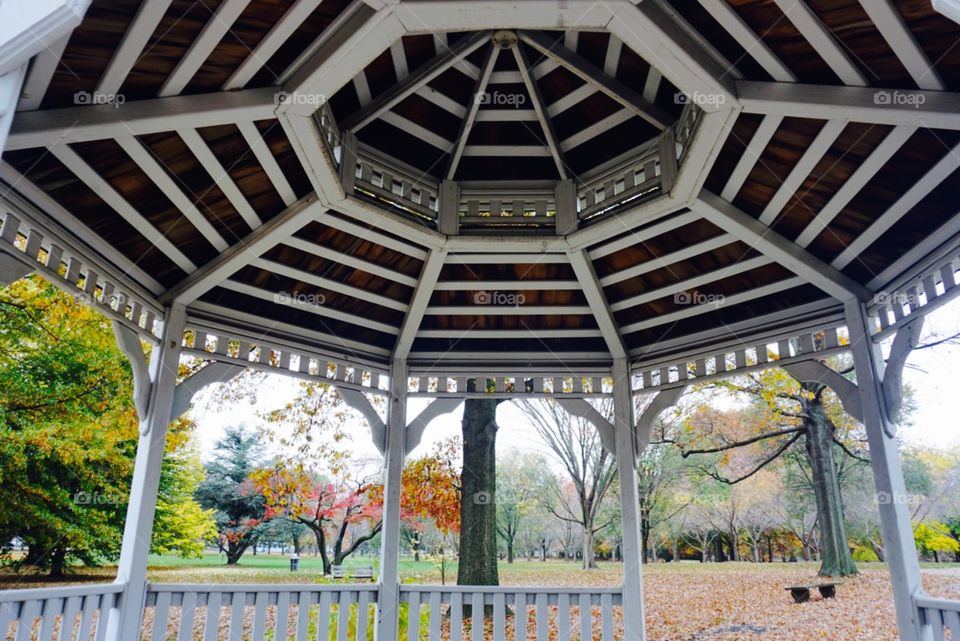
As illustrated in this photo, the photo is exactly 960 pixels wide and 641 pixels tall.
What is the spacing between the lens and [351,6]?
2.51 meters

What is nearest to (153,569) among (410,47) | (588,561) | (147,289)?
(588,561)

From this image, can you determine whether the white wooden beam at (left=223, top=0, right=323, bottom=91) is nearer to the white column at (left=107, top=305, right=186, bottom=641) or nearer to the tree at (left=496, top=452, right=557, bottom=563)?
the white column at (left=107, top=305, right=186, bottom=641)

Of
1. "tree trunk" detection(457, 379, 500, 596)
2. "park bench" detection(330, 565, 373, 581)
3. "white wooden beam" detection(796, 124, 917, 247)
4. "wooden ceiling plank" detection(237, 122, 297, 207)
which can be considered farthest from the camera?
"park bench" detection(330, 565, 373, 581)

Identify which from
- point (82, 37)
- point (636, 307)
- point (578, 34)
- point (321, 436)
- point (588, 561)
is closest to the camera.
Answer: point (82, 37)

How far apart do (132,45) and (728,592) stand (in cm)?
1126

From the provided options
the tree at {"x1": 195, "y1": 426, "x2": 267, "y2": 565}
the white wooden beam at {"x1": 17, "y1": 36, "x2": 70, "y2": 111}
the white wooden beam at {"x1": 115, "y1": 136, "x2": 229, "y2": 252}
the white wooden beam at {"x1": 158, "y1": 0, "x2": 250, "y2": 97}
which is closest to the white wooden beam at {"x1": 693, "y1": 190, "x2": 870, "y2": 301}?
the white wooden beam at {"x1": 158, "y1": 0, "x2": 250, "y2": 97}

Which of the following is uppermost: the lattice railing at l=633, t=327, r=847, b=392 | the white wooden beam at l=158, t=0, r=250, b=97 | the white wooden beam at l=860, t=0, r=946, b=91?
the white wooden beam at l=158, t=0, r=250, b=97

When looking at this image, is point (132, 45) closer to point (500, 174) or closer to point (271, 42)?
point (271, 42)

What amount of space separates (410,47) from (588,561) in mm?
10600

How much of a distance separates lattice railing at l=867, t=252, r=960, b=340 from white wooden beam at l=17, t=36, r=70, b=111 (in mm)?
4143

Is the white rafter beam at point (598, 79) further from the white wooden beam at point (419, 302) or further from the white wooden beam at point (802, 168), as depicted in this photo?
the white wooden beam at point (419, 302)

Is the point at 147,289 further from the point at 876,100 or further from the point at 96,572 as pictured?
the point at 96,572

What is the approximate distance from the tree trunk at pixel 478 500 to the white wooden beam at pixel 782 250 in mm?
4901

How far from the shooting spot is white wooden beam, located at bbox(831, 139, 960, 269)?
2.85 m
